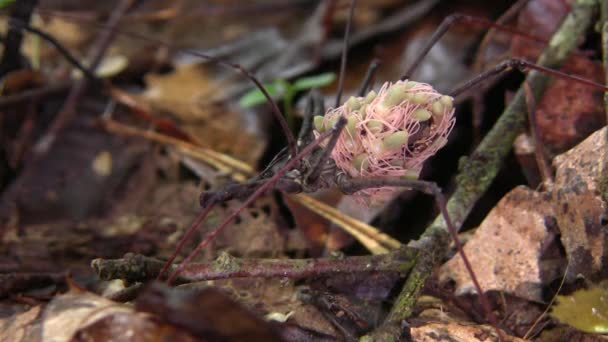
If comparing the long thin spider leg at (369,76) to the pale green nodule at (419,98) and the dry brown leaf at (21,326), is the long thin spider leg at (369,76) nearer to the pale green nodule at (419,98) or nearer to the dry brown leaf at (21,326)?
the pale green nodule at (419,98)

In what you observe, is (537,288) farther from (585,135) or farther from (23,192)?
(23,192)

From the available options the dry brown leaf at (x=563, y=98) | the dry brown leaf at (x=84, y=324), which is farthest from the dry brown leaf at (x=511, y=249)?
the dry brown leaf at (x=84, y=324)

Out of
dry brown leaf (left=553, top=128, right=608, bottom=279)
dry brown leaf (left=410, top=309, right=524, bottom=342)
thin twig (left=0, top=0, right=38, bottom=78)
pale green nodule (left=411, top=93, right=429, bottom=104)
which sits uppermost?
thin twig (left=0, top=0, right=38, bottom=78)

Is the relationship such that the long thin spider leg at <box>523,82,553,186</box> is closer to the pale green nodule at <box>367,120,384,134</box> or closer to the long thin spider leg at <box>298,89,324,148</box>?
the pale green nodule at <box>367,120,384,134</box>

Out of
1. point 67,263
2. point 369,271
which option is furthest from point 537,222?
point 67,263

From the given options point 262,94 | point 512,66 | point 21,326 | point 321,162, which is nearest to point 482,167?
point 512,66

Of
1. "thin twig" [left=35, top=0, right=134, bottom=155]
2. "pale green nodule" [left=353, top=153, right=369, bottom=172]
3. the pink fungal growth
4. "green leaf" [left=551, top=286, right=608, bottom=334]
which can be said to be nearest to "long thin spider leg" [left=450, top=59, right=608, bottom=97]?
the pink fungal growth
